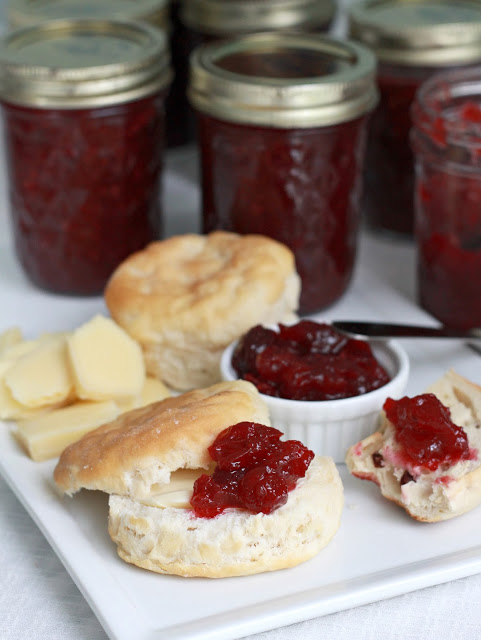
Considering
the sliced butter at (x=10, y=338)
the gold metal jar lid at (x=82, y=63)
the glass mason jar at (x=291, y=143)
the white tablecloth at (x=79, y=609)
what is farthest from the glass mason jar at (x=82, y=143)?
the white tablecloth at (x=79, y=609)

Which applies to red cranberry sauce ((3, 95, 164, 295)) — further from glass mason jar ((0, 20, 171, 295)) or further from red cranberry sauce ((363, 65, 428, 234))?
red cranberry sauce ((363, 65, 428, 234))

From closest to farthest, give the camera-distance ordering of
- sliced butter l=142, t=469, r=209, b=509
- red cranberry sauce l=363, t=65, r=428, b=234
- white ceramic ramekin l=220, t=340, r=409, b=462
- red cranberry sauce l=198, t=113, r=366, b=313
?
sliced butter l=142, t=469, r=209, b=509 < white ceramic ramekin l=220, t=340, r=409, b=462 < red cranberry sauce l=198, t=113, r=366, b=313 < red cranberry sauce l=363, t=65, r=428, b=234

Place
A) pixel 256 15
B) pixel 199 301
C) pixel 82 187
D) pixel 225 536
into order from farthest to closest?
pixel 256 15
pixel 82 187
pixel 199 301
pixel 225 536

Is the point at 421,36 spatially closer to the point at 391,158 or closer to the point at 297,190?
the point at 391,158

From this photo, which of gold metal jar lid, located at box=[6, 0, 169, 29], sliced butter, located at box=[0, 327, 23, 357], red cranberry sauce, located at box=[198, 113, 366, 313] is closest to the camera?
sliced butter, located at box=[0, 327, 23, 357]

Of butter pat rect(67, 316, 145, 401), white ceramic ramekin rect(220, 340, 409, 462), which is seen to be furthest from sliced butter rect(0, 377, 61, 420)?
white ceramic ramekin rect(220, 340, 409, 462)

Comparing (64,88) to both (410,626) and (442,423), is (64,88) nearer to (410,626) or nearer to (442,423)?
(442,423)

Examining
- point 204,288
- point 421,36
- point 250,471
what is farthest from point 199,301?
point 421,36
